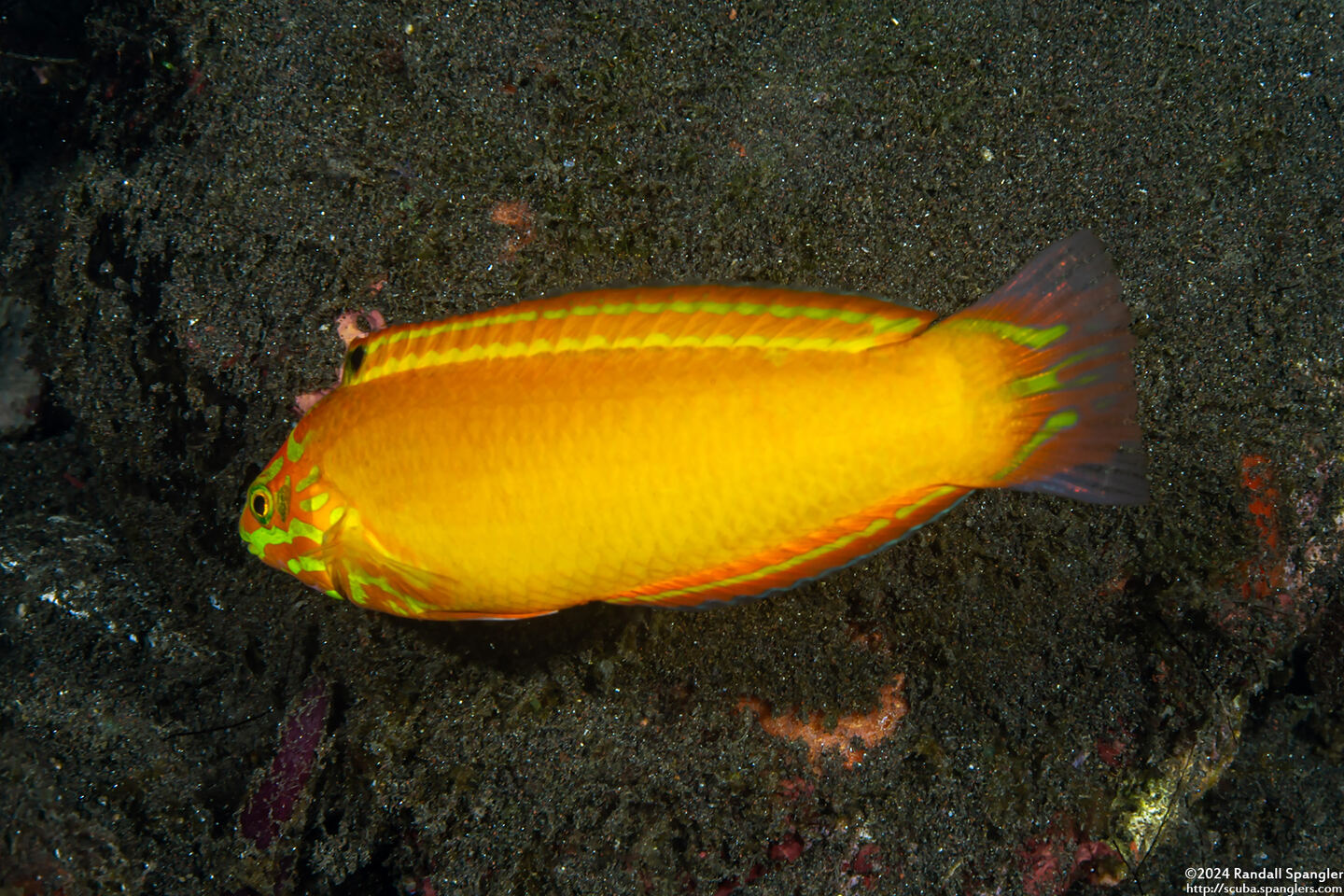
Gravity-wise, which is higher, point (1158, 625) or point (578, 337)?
point (578, 337)

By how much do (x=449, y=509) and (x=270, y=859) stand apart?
2139 mm

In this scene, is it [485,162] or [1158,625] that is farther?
[1158,625]

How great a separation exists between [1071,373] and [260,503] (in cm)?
257

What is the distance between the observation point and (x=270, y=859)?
273cm

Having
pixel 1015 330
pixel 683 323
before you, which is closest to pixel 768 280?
pixel 683 323

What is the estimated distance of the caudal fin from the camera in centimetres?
172

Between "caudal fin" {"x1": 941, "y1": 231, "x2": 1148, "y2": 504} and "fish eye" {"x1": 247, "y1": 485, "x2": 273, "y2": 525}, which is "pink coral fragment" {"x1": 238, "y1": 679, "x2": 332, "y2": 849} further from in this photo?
"caudal fin" {"x1": 941, "y1": 231, "x2": 1148, "y2": 504}

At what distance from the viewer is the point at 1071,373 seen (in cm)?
174

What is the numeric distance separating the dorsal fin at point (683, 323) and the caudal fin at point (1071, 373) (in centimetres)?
26

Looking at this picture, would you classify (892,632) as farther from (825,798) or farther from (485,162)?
(485,162)

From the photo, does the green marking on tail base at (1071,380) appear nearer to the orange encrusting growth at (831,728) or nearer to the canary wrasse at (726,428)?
the canary wrasse at (726,428)

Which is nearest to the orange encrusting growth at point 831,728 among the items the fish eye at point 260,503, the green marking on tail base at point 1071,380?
the green marking on tail base at point 1071,380

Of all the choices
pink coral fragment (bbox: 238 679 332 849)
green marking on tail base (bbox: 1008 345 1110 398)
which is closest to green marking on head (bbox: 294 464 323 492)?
pink coral fragment (bbox: 238 679 332 849)

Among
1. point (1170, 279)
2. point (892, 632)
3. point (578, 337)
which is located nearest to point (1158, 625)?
point (892, 632)
